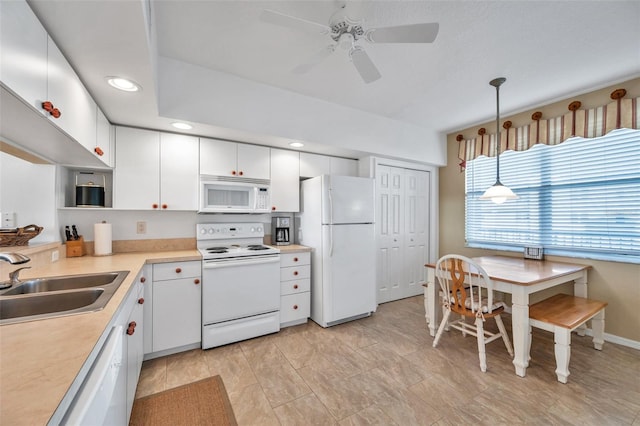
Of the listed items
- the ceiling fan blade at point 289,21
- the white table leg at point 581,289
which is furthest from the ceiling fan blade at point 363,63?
the white table leg at point 581,289

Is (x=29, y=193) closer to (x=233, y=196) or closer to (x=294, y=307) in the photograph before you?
(x=233, y=196)

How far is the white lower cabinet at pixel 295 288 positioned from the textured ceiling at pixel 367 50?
1.32 m

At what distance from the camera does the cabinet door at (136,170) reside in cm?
249

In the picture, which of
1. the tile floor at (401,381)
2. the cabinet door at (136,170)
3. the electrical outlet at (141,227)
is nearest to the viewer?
the tile floor at (401,381)

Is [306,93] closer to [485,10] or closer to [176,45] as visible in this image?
[176,45]

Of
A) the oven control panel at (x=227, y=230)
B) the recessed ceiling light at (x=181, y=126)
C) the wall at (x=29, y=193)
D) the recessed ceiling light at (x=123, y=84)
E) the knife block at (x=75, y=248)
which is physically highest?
the recessed ceiling light at (x=123, y=84)

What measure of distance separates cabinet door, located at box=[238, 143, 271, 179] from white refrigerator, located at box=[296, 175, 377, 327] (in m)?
0.55

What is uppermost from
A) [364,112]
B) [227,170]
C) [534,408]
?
[364,112]

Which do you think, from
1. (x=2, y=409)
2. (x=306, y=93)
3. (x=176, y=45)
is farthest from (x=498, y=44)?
(x=2, y=409)

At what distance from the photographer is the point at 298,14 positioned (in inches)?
72.7

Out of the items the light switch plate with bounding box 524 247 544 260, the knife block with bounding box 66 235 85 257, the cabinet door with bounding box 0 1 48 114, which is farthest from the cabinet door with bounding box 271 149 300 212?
the light switch plate with bounding box 524 247 544 260

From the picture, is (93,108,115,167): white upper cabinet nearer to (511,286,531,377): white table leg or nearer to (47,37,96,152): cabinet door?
(47,37,96,152): cabinet door

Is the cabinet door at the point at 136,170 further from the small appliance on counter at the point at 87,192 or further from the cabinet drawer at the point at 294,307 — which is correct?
the cabinet drawer at the point at 294,307

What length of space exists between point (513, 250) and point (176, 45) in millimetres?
4283
